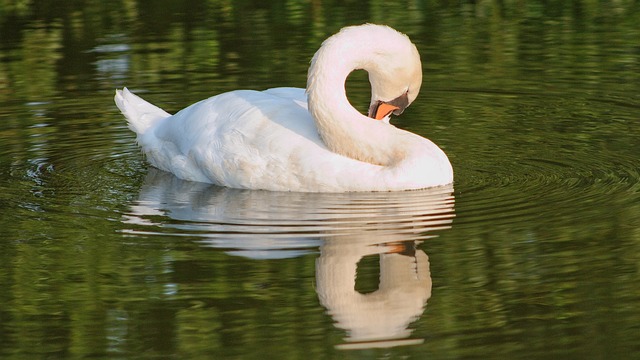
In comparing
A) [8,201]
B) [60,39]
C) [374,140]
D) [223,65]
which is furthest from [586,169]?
[60,39]

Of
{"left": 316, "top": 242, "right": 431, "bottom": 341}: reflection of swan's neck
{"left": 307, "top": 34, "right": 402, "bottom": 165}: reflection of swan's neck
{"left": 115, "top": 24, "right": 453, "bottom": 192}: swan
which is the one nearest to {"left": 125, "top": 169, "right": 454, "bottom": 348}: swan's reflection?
{"left": 316, "top": 242, "right": 431, "bottom": 341}: reflection of swan's neck

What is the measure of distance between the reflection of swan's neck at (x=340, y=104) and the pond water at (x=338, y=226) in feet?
1.26

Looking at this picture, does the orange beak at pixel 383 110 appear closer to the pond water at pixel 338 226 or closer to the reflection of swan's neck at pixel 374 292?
the pond water at pixel 338 226

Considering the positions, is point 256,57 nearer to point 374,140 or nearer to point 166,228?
point 374,140

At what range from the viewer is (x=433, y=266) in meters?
7.47

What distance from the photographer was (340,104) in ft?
30.8

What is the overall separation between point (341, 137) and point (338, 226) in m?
1.15

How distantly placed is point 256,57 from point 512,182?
558 centimetres

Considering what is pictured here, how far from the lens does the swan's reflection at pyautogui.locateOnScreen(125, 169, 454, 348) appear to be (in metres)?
6.92

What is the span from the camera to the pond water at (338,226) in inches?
258

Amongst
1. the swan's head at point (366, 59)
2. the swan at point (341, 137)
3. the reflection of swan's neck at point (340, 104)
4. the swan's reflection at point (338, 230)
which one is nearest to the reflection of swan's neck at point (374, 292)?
the swan's reflection at point (338, 230)

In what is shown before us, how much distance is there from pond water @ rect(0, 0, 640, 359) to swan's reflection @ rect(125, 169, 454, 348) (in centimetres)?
2

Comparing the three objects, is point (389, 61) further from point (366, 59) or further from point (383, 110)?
point (383, 110)

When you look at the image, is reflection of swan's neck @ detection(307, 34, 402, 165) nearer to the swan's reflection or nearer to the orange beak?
the orange beak
